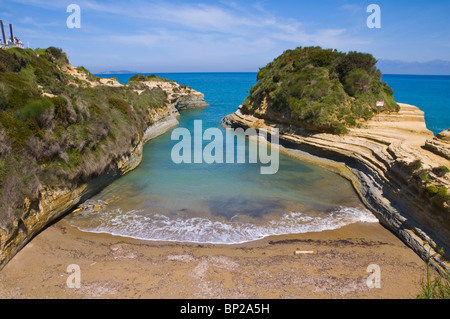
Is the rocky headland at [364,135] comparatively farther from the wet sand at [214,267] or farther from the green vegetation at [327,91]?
the wet sand at [214,267]

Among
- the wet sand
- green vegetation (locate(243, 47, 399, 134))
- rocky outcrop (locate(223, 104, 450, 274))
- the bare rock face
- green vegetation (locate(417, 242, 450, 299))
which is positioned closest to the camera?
green vegetation (locate(417, 242, 450, 299))

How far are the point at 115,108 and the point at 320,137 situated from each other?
1566 cm

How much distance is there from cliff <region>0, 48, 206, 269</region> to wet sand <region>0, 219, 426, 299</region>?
123 centimetres

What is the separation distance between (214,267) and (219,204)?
4607mm

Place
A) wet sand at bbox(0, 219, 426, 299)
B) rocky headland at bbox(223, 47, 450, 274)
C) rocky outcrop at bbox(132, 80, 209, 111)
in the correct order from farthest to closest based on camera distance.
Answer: rocky outcrop at bbox(132, 80, 209, 111) < rocky headland at bbox(223, 47, 450, 274) < wet sand at bbox(0, 219, 426, 299)

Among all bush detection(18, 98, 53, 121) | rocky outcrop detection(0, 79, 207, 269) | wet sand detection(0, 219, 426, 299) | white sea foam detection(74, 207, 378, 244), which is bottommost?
wet sand detection(0, 219, 426, 299)

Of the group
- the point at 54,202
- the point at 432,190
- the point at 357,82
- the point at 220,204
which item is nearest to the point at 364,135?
the point at 357,82

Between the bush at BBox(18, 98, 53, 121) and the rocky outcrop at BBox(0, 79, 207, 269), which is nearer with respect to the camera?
the rocky outcrop at BBox(0, 79, 207, 269)

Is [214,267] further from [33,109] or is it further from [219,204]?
[33,109]

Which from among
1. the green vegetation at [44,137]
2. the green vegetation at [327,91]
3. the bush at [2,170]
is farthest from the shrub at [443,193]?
the bush at [2,170]

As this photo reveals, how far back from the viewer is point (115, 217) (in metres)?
11.8

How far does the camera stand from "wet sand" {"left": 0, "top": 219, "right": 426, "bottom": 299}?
7.53 meters

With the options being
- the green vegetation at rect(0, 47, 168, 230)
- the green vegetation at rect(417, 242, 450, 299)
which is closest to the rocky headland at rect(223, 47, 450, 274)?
the green vegetation at rect(417, 242, 450, 299)

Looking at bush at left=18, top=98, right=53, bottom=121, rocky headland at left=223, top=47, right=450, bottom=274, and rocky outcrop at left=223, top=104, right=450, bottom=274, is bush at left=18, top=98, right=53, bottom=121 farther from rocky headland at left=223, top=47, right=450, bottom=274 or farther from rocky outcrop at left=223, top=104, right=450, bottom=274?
rocky outcrop at left=223, top=104, right=450, bottom=274
